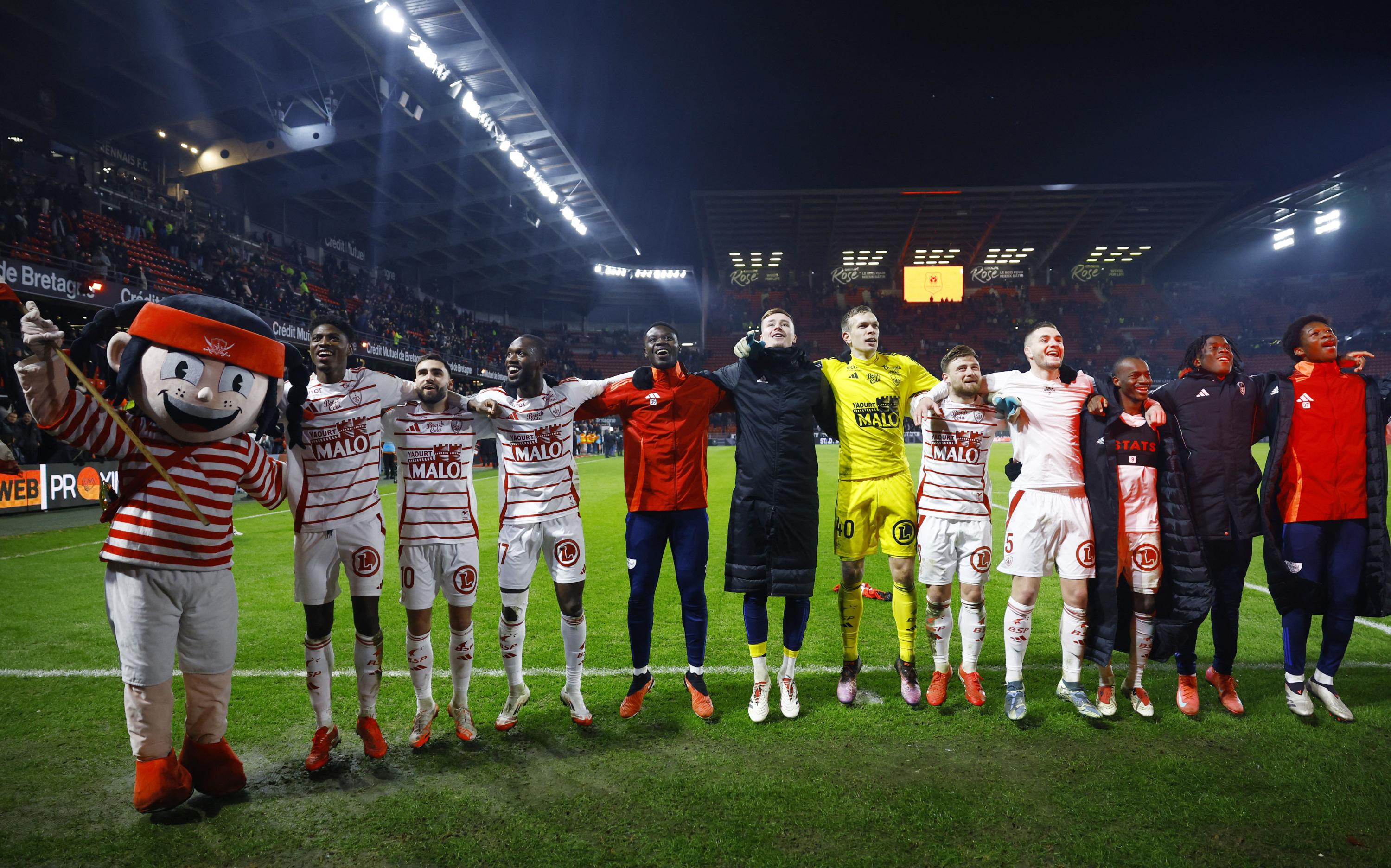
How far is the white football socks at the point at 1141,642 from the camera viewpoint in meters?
4.25

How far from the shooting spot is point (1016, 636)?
13.9 ft

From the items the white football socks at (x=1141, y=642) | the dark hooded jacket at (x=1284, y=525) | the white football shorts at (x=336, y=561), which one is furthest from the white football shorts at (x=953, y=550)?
the white football shorts at (x=336, y=561)

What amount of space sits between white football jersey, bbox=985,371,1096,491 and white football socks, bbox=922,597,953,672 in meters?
0.91

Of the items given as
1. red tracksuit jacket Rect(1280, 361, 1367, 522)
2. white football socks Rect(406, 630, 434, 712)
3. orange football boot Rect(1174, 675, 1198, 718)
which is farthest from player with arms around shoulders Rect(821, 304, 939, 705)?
white football socks Rect(406, 630, 434, 712)

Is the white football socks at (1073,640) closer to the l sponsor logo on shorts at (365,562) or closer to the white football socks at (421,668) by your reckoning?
the white football socks at (421,668)

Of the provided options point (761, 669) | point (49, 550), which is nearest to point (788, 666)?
point (761, 669)

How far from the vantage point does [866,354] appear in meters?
4.65

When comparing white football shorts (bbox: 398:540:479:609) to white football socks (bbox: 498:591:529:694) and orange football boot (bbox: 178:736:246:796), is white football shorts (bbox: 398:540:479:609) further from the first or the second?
orange football boot (bbox: 178:736:246:796)

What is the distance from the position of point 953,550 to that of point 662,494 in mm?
1906

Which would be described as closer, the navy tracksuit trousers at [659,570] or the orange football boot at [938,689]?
the orange football boot at [938,689]

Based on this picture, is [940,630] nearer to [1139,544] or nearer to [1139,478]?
[1139,544]

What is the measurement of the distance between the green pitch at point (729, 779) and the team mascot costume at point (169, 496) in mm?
336

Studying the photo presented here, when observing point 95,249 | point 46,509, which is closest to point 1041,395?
point 46,509

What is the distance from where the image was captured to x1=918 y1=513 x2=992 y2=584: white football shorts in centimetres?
442
